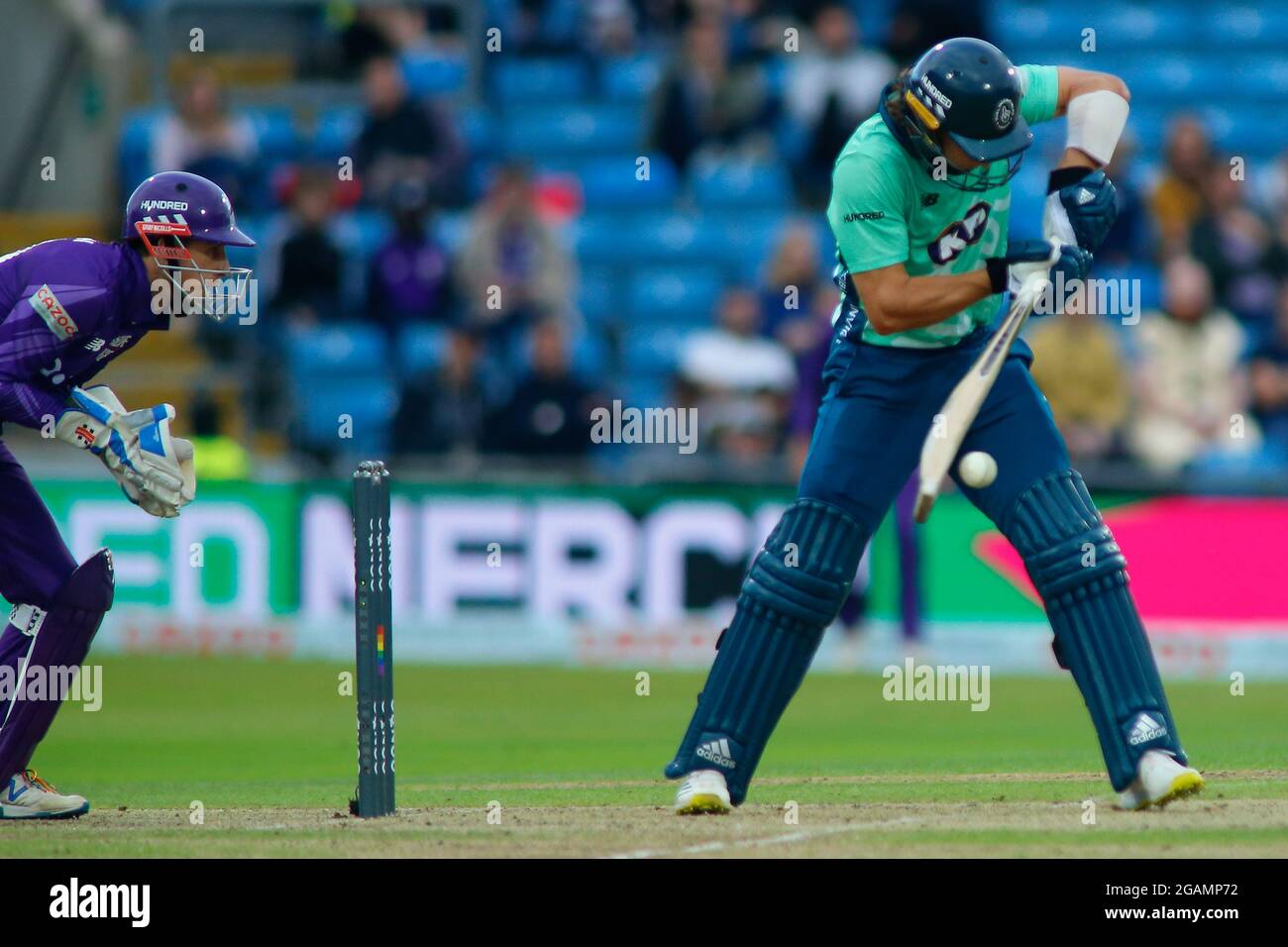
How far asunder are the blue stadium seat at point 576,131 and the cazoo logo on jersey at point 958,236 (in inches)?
460

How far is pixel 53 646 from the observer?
806 centimetres

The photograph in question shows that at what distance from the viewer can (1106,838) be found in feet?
22.6

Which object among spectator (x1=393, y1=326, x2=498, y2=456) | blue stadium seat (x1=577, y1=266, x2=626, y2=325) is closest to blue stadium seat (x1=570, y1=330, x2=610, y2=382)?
blue stadium seat (x1=577, y1=266, x2=626, y2=325)

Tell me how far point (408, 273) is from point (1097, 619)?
1059 cm

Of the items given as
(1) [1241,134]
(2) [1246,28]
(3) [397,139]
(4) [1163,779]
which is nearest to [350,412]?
(3) [397,139]

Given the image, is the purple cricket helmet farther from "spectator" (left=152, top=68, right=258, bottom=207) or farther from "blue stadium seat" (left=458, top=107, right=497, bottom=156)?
"blue stadium seat" (left=458, top=107, right=497, bottom=156)

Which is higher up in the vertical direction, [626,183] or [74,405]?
[626,183]

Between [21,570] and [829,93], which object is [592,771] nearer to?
[21,570]

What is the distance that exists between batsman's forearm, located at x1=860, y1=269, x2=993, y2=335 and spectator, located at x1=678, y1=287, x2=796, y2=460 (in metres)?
8.19

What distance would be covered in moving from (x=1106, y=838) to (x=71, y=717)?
740cm

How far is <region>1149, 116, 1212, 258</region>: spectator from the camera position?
55.7ft
